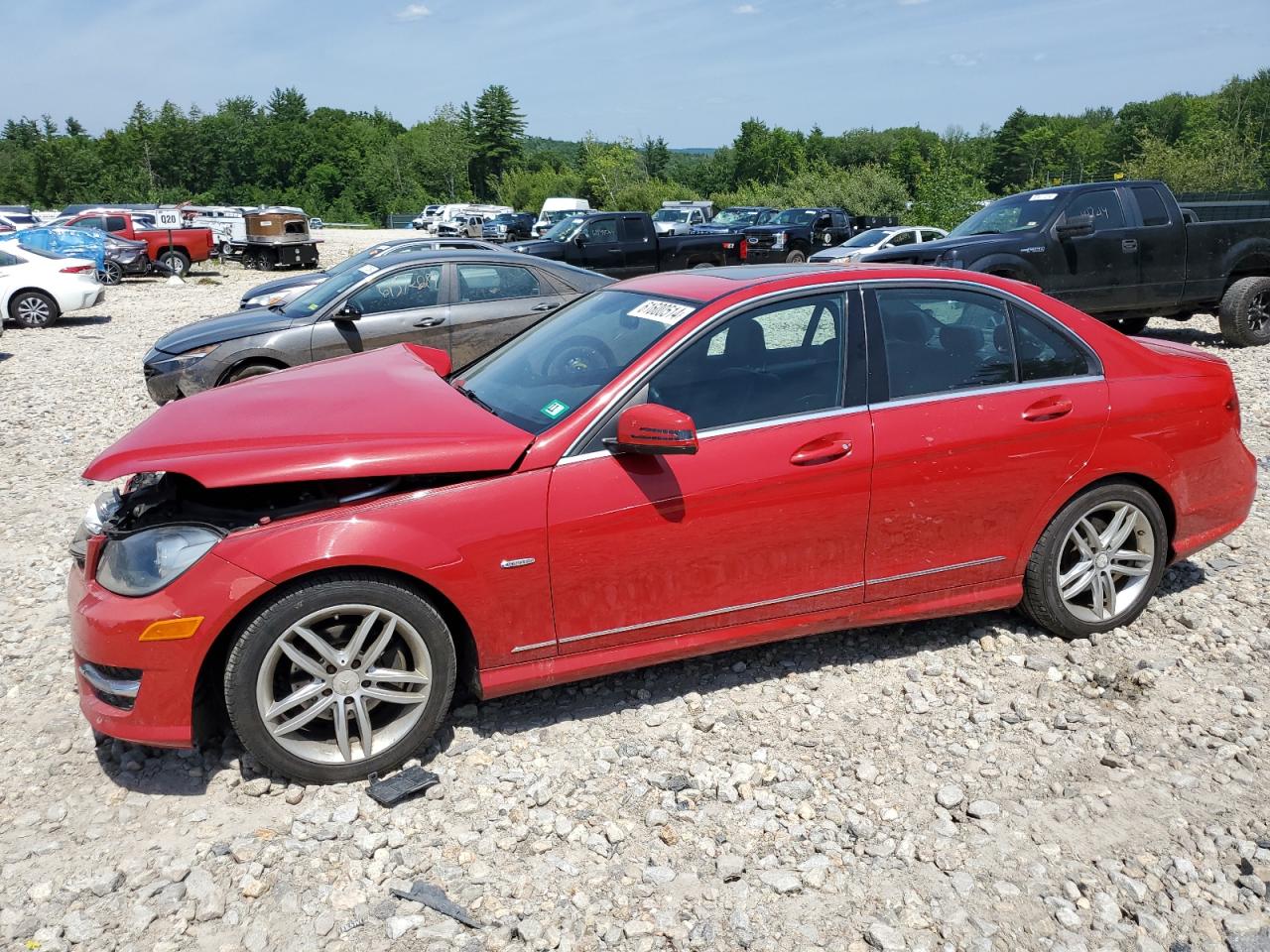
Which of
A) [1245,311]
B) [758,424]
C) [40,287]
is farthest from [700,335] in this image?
[40,287]

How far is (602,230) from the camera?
19234 mm

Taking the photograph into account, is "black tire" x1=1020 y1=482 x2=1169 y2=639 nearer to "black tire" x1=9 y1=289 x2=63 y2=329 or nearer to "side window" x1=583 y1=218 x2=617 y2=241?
"side window" x1=583 y1=218 x2=617 y2=241

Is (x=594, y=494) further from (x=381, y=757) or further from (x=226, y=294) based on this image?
(x=226, y=294)

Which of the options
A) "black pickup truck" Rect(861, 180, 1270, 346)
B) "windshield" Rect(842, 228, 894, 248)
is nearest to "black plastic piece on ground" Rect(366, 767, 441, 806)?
"black pickup truck" Rect(861, 180, 1270, 346)

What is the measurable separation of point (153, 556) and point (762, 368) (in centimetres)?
231

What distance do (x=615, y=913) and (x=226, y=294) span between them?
23264mm

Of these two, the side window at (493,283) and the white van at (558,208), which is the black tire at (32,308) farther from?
the white van at (558,208)

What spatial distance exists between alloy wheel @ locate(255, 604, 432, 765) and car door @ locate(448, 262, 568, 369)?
584cm

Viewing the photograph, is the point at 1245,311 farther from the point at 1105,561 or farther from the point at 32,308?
the point at 32,308

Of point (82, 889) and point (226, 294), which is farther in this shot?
point (226, 294)

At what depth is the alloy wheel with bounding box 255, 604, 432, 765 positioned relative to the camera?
11.0ft

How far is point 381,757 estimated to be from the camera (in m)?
3.54

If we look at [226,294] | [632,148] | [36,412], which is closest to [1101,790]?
[36,412]

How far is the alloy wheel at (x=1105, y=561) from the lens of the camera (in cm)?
448
